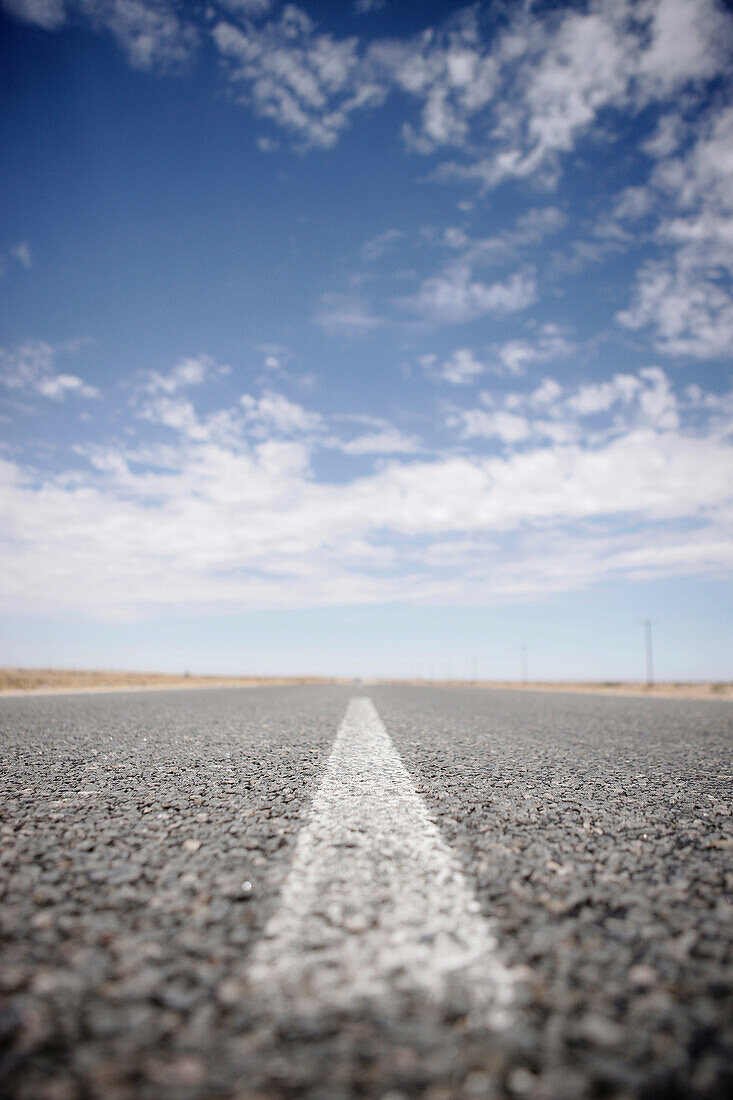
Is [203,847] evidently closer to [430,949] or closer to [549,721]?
[430,949]

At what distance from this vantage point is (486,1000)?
117 centimetres

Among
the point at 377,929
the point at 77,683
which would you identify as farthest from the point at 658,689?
the point at 377,929

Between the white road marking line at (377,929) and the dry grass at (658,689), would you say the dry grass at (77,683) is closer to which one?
the white road marking line at (377,929)

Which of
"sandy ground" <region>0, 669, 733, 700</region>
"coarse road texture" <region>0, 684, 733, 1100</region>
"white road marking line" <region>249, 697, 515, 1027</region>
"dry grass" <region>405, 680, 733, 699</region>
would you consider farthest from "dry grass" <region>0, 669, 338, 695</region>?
"dry grass" <region>405, 680, 733, 699</region>

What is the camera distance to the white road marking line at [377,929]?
119cm

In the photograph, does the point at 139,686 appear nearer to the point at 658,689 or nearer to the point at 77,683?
the point at 77,683

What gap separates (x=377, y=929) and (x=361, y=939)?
69 mm

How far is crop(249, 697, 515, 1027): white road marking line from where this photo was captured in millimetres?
1188

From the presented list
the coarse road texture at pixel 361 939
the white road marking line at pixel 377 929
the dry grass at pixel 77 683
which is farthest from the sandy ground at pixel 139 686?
the white road marking line at pixel 377 929

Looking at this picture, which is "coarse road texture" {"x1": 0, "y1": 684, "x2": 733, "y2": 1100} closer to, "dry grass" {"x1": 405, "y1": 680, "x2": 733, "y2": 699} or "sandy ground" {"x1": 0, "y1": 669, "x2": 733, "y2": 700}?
"sandy ground" {"x1": 0, "y1": 669, "x2": 733, "y2": 700}

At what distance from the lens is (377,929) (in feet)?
4.84

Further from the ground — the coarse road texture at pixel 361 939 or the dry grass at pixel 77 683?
the coarse road texture at pixel 361 939

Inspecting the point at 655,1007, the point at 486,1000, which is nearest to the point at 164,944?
the point at 486,1000

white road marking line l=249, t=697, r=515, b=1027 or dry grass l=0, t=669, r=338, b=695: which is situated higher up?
white road marking line l=249, t=697, r=515, b=1027
